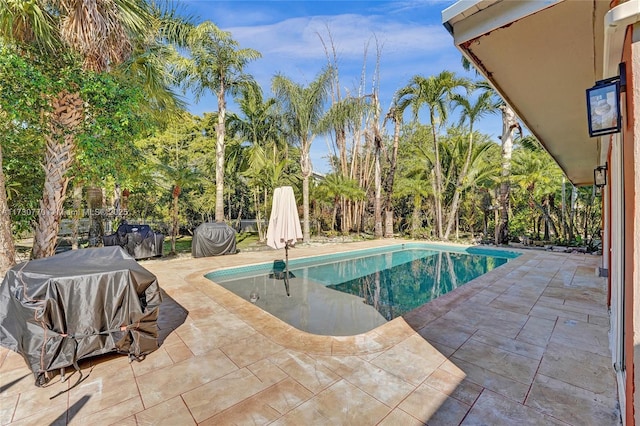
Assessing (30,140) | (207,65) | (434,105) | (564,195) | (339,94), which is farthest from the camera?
(339,94)

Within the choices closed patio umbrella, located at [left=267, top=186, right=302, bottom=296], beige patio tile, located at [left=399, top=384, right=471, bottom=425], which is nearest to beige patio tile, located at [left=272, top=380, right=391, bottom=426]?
beige patio tile, located at [left=399, top=384, right=471, bottom=425]

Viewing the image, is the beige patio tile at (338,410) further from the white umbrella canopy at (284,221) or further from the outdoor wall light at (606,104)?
the white umbrella canopy at (284,221)

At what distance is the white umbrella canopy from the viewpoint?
6941 mm

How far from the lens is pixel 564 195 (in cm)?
1209

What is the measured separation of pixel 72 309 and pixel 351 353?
2997 millimetres

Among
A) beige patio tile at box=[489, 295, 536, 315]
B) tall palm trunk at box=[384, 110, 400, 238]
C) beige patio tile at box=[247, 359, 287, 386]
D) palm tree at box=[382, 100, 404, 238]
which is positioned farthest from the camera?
tall palm trunk at box=[384, 110, 400, 238]

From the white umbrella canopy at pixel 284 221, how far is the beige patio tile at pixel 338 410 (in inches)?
176

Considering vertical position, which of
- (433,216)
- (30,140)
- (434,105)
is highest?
(434,105)

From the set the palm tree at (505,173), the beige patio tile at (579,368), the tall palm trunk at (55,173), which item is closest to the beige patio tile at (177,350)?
the beige patio tile at (579,368)

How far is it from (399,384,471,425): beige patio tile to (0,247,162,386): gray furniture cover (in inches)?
113

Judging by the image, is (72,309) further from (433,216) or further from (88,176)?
(433,216)

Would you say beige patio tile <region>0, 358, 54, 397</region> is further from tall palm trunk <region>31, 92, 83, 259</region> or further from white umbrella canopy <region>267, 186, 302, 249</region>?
tall palm trunk <region>31, 92, 83, 259</region>

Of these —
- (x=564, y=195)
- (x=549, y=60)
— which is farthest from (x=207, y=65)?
(x=564, y=195)

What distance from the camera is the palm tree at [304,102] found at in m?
12.8
